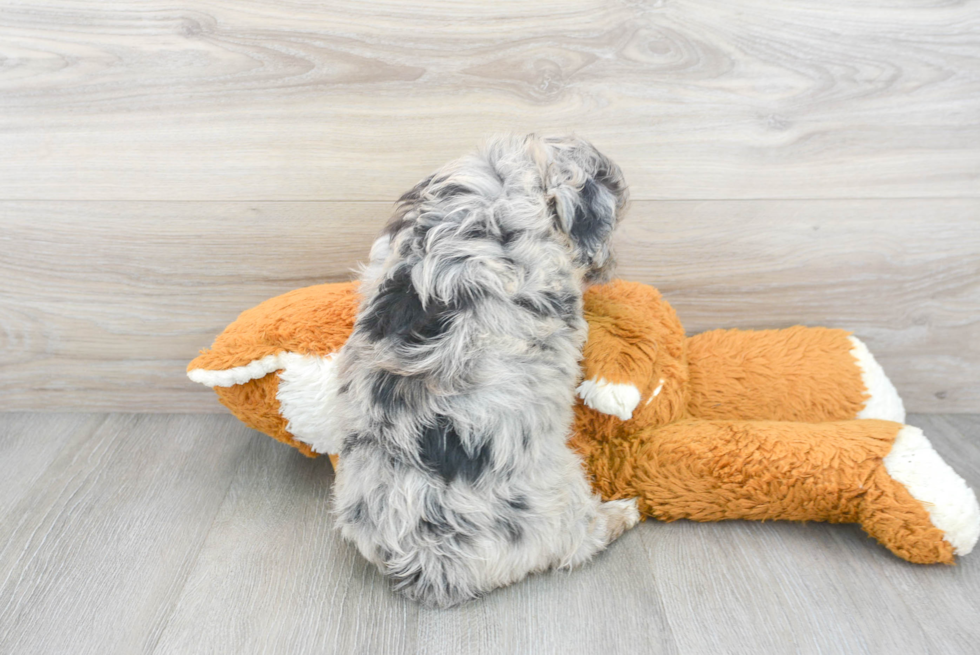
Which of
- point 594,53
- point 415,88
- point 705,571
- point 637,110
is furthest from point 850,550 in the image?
point 415,88

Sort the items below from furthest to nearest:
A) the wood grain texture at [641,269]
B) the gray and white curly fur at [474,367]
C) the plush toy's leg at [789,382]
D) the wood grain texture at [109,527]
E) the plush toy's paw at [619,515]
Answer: the wood grain texture at [641,269]
the plush toy's leg at [789,382]
the plush toy's paw at [619,515]
the wood grain texture at [109,527]
the gray and white curly fur at [474,367]

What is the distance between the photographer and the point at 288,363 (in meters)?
1.30

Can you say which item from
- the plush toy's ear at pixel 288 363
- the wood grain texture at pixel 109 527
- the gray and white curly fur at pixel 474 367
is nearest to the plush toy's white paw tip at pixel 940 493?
the gray and white curly fur at pixel 474 367

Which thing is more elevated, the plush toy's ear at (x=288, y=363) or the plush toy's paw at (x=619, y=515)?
the plush toy's ear at (x=288, y=363)

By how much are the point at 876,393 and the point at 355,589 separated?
1109 mm

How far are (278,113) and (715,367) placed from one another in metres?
1.07

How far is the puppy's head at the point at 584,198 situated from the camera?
108cm

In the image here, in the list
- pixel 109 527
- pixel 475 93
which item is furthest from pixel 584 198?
pixel 109 527

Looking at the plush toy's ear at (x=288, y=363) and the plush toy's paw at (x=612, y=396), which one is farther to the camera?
the plush toy's ear at (x=288, y=363)

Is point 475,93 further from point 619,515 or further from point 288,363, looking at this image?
point 619,515

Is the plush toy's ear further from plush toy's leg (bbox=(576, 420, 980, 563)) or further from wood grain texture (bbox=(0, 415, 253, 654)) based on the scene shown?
plush toy's leg (bbox=(576, 420, 980, 563))

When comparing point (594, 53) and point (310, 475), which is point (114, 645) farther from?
point (594, 53)

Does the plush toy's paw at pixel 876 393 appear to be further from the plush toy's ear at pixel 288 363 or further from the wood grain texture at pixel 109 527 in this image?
the wood grain texture at pixel 109 527

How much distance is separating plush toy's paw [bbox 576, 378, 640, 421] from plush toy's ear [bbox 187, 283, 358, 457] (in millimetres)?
466
